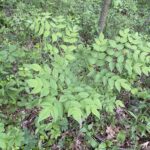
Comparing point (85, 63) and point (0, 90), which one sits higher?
point (85, 63)

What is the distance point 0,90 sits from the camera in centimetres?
409

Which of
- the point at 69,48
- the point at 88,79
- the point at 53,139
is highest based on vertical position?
the point at 69,48

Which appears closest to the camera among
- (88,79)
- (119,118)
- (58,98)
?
(58,98)

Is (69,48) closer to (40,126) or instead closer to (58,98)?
(58,98)

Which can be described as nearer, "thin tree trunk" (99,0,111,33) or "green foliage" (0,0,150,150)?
"green foliage" (0,0,150,150)

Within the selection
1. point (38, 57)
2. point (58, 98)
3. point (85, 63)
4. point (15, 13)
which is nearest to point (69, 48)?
point (85, 63)

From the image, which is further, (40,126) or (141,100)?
(141,100)

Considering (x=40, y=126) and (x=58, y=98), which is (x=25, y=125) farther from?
(x=58, y=98)

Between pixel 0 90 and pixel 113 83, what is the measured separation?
145cm

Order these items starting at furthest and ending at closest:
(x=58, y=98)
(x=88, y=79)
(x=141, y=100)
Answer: (x=141, y=100), (x=88, y=79), (x=58, y=98)

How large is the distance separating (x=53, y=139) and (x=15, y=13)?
10.6 ft

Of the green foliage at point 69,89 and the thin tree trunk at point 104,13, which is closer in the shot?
the green foliage at point 69,89

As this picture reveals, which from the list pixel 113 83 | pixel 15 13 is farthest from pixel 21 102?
pixel 15 13

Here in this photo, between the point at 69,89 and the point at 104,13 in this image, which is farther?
the point at 104,13
